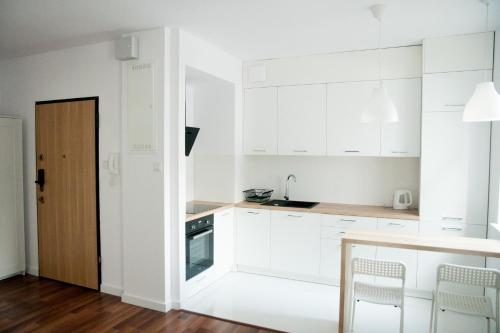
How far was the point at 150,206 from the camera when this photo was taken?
11.0 ft

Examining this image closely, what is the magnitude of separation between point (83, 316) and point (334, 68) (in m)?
3.69

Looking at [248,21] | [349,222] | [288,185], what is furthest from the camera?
[288,185]

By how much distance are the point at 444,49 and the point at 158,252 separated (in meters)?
3.47

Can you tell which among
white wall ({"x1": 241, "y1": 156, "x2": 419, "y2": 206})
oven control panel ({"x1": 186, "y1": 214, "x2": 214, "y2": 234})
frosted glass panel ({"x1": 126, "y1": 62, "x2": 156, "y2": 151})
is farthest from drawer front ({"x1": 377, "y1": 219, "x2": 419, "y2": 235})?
frosted glass panel ({"x1": 126, "y1": 62, "x2": 156, "y2": 151})

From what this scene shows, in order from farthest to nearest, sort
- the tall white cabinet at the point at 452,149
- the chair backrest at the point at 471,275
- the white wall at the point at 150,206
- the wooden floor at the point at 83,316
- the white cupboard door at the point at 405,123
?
1. the white cupboard door at the point at 405,123
2. the tall white cabinet at the point at 452,149
3. the white wall at the point at 150,206
4. the wooden floor at the point at 83,316
5. the chair backrest at the point at 471,275

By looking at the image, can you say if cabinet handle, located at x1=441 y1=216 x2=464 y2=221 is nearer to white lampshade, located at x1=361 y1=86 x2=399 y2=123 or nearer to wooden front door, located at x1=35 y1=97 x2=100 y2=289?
white lampshade, located at x1=361 y1=86 x2=399 y2=123

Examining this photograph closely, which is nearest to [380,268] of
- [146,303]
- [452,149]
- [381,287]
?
[381,287]

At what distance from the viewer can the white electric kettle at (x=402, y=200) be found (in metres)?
3.98

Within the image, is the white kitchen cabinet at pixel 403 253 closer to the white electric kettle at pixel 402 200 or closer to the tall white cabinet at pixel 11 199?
the white electric kettle at pixel 402 200

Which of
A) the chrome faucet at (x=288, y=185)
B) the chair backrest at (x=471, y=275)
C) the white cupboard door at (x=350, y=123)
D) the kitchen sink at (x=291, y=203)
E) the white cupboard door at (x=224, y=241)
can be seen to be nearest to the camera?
the chair backrest at (x=471, y=275)

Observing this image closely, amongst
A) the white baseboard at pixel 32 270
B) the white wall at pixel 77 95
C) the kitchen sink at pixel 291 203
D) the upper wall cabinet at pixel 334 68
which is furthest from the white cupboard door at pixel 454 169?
the white baseboard at pixel 32 270

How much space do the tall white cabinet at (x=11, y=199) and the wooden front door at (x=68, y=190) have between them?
10.2 inches

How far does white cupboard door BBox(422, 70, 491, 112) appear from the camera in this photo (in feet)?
11.1

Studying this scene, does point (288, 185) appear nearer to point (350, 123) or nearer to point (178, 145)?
point (350, 123)
